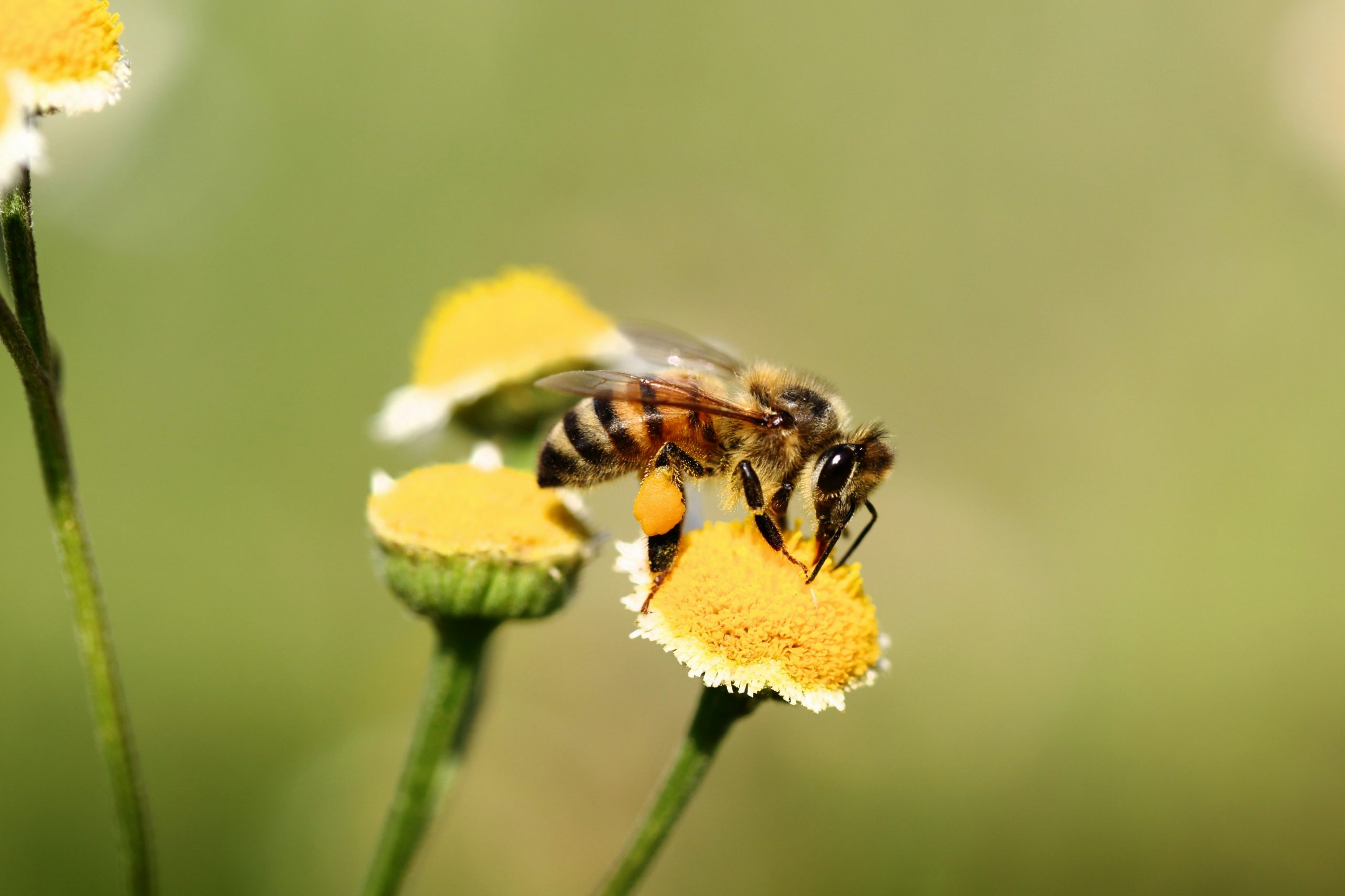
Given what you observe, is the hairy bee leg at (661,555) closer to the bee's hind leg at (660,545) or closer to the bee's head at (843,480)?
the bee's hind leg at (660,545)

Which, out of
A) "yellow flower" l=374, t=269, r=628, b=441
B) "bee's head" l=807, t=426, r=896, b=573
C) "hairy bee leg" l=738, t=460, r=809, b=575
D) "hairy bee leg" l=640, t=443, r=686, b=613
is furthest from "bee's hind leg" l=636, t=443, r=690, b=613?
"yellow flower" l=374, t=269, r=628, b=441

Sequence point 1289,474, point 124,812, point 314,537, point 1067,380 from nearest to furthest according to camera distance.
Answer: point 124,812 < point 314,537 < point 1289,474 < point 1067,380

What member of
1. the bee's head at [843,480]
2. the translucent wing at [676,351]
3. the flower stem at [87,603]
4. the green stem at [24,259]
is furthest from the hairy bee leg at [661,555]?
the green stem at [24,259]

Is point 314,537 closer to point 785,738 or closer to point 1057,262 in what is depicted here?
point 785,738

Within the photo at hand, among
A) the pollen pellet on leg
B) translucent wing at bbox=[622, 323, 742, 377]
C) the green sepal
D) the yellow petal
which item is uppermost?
translucent wing at bbox=[622, 323, 742, 377]

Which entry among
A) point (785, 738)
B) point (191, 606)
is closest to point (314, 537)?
point (191, 606)

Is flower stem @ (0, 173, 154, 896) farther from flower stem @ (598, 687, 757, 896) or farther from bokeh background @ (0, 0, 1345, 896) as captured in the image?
bokeh background @ (0, 0, 1345, 896)

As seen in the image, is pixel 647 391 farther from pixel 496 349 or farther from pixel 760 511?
pixel 496 349
